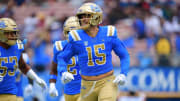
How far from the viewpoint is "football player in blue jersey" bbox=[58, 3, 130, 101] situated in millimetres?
6562

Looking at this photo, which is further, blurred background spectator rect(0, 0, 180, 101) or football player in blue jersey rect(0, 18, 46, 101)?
blurred background spectator rect(0, 0, 180, 101)

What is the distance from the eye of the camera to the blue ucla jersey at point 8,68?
7176 millimetres

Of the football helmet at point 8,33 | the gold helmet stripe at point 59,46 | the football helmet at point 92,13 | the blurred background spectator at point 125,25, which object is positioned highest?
the football helmet at point 92,13

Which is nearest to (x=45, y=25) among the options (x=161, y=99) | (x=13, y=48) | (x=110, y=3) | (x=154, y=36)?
(x=110, y=3)

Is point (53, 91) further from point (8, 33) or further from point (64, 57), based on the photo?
point (8, 33)

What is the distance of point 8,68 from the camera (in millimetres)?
7207

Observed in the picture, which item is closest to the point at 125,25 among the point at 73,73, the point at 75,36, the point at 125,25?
the point at 125,25

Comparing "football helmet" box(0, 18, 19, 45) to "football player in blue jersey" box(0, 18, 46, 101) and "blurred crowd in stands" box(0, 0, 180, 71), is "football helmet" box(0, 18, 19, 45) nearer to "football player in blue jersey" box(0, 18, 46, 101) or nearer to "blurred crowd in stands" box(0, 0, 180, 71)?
"football player in blue jersey" box(0, 18, 46, 101)

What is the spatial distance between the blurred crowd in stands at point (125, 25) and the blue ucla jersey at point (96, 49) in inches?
248

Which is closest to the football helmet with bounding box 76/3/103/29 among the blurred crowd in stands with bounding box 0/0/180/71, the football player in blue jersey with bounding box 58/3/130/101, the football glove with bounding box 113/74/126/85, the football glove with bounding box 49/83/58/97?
the football player in blue jersey with bounding box 58/3/130/101

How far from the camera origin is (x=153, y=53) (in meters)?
13.0

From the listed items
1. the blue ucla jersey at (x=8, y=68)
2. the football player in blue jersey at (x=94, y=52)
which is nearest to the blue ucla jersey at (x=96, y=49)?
the football player in blue jersey at (x=94, y=52)

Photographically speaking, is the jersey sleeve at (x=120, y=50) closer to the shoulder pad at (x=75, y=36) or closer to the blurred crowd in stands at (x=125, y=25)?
the shoulder pad at (x=75, y=36)

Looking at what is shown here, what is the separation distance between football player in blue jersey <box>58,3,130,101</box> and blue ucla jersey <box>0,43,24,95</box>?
0.94m
